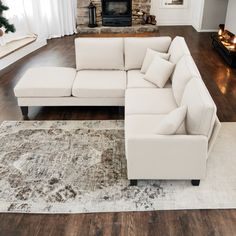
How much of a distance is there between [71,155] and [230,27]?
15.9 ft

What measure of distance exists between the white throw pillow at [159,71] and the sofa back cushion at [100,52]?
1.95ft

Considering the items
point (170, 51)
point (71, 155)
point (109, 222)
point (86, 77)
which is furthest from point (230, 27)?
point (109, 222)

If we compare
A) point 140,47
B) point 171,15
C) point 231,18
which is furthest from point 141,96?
point 171,15

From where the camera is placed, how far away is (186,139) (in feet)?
8.21

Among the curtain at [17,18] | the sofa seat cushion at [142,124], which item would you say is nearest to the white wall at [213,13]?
the curtain at [17,18]

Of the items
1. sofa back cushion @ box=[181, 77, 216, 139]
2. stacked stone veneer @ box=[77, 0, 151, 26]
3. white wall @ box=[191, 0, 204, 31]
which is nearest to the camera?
sofa back cushion @ box=[181, 77, 216, 139]

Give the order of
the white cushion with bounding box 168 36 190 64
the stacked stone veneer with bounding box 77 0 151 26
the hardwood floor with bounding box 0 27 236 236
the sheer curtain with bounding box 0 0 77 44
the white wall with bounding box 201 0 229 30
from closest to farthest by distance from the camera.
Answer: the hardwood floor with bounding box 0 27 236 236 → the white cushion with bounding box 168 36 190 64 → the sheer curtain with bounding box 0 0 77 44 → the white wall with bounding box 201 0 229 30 → the stacked stone veneer with bounding box 77 0 151 26

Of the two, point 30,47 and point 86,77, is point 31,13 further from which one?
point 86,77

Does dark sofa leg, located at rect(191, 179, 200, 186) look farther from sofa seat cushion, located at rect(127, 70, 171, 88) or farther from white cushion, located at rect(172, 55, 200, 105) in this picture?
sofa seat cushion, located at rect(127, 70, 171, 88)

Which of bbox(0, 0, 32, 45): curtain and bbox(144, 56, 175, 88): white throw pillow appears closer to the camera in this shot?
bbox(144, 56, 175, 88): white throw pillow

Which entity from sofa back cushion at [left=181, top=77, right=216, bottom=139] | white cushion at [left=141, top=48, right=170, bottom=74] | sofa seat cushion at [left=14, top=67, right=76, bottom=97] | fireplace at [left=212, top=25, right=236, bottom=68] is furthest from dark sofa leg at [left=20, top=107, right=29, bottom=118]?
fireplace at [left=212, top=25, right=236, bottom=68]

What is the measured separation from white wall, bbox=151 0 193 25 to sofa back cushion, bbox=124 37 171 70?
178 inches

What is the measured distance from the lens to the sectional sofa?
253 centimetres

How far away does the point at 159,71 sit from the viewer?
3729mm
